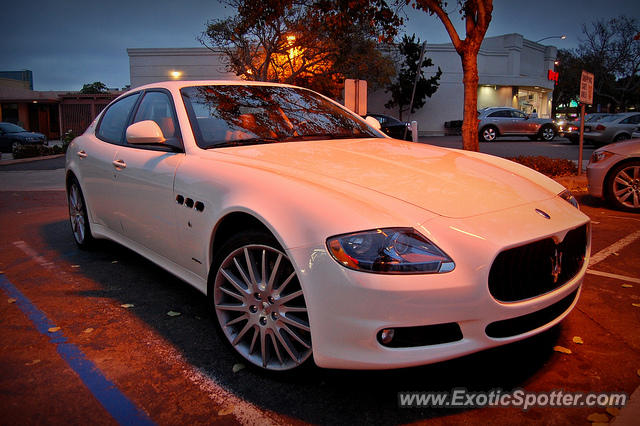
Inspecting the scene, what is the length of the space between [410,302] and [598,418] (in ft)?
Result: 3.39

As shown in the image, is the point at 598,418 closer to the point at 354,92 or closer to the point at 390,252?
the point at 390,252

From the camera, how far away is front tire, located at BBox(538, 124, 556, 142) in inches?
984

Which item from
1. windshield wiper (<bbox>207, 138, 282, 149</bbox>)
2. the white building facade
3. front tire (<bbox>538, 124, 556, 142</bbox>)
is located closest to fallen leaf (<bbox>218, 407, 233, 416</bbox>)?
windshield wiper (<bbox>207, 138, 282, 149</bbox>)

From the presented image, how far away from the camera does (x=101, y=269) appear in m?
4.46

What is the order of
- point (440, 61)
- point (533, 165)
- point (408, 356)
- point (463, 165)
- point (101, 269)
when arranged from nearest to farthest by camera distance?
point (408, 356), point (463, 165), point (101, 269), point (533, 165), point (440, 61)

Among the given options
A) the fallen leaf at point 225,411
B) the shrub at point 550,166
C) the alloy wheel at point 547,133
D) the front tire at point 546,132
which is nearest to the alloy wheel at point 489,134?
the front tire at point 546,132

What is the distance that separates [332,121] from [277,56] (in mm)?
23036

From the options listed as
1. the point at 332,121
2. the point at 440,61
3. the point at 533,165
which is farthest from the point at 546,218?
the point at 440,61

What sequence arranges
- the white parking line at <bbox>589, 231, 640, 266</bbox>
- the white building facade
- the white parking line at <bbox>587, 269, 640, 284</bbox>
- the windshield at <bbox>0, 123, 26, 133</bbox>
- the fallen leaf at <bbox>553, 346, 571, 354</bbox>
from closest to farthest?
the fallen leaf at <bbox>553, 346, 571, 354</bbox>, the white parking line at <bbox>587, 269, 640, 284</bbox>, the white parking line at <bbox>589, 231, 640, 266</bbox>, the windshield at <bbox>0, 123, 26, 133</bbox>, the white building facade

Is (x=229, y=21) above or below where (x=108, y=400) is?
above

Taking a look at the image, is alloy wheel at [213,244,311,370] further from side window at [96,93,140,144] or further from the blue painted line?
side window at [96,93,140,144]

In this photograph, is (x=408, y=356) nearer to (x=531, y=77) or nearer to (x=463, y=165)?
(x=463, y=165)

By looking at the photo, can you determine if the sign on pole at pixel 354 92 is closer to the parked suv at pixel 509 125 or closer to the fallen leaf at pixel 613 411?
the fallen leaf at pixel 613 411

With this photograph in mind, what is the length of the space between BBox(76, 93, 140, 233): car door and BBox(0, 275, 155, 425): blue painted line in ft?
3.13
